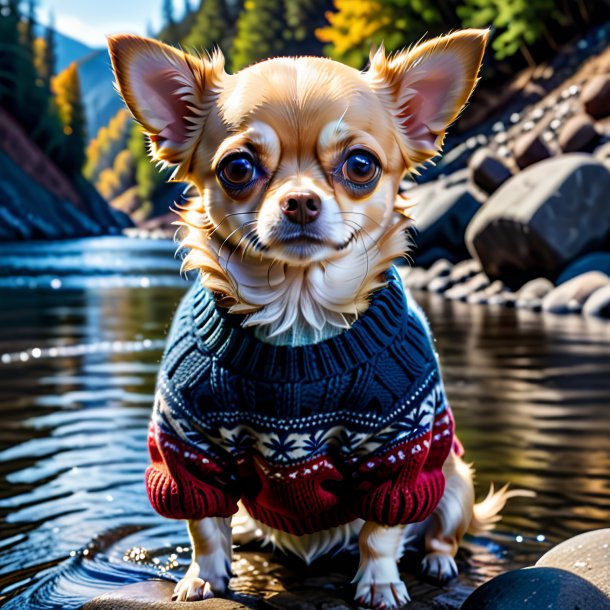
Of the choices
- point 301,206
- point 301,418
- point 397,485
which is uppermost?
point 301,206

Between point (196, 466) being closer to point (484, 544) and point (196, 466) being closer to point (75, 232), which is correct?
point (484, 544)

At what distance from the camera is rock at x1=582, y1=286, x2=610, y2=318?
10.5m

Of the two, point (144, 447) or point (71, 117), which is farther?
point (71, 117)

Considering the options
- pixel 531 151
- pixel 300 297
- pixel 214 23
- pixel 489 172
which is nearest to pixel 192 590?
pixel 300 297

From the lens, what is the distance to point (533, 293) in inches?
479

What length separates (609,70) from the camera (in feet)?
77.3

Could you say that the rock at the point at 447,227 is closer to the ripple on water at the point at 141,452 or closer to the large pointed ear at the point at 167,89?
the ripple on water at the point at 141,452

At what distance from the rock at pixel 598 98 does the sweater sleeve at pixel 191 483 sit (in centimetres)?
1712

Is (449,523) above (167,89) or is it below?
below

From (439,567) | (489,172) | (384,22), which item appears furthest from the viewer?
(384,22)

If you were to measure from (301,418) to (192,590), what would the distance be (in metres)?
0.69

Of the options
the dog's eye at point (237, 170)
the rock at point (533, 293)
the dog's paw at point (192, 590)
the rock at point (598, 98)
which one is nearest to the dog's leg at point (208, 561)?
the dog's paw at point (192, 590)

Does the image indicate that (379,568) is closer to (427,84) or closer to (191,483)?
(191,483)

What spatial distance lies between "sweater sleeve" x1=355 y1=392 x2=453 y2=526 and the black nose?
0.77m
